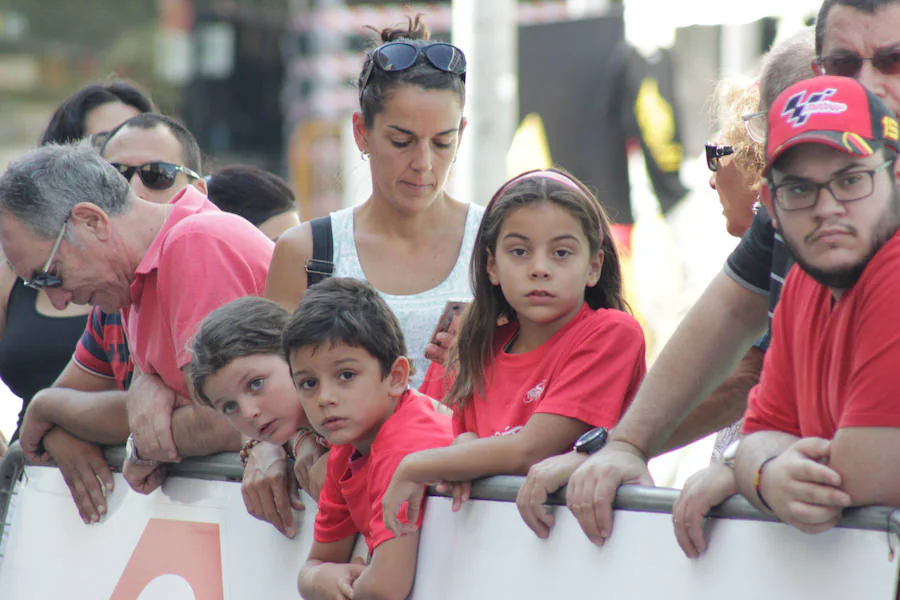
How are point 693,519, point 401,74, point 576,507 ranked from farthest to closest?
point 401,74 → point 576,507 → point 693,519

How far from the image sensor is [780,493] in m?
2.15

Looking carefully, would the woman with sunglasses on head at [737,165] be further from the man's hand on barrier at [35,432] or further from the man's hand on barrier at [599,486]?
the man's hand on barrier at [35,432]

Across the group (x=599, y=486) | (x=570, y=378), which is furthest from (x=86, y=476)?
(x=599, y=486)

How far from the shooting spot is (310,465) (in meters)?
3.25

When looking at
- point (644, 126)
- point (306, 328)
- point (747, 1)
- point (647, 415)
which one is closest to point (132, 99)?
point (306, 328)

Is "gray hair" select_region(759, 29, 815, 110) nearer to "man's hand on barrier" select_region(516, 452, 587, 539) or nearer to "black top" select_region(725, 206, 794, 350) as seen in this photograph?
"black top" select_region(725, 206, 794, 350)

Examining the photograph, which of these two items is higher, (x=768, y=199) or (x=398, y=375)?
(x=768, y=199)

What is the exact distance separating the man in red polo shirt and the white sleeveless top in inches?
8.8

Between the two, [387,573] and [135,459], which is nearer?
[387,573]

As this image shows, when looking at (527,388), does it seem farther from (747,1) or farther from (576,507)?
(747,1)

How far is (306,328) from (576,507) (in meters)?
0.80

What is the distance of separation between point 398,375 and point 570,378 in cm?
43

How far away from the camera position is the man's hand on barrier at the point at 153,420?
3539 millimetres

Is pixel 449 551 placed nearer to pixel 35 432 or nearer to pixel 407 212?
pixel 407 212
